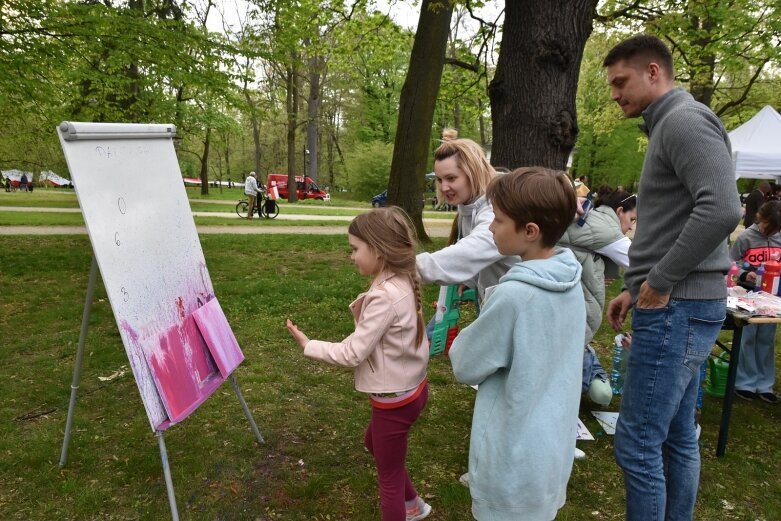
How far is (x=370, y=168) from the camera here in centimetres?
3155

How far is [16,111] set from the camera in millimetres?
8477

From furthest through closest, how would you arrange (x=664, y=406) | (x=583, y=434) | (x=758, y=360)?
(x=758, y=360) → (x=583, y=434) → (x=664, y=406)

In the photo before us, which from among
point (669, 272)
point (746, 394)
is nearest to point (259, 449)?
point (669, 272)

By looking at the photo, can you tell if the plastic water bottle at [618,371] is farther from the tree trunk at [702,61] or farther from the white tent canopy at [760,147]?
the white tent canopy at [760,147]

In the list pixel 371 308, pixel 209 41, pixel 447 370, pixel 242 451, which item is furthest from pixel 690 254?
pixel 209 41

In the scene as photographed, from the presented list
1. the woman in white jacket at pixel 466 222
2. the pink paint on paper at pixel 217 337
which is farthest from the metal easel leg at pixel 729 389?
the pink paint on paper at pixel 217 337

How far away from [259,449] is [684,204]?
2764 mm

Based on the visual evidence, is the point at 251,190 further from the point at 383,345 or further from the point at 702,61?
the point at 383,345

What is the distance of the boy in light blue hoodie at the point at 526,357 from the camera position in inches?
61.4

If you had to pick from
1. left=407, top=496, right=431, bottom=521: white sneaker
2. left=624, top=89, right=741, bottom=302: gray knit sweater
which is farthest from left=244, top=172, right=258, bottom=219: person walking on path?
left=624, top=89, right=741, bottom=302: gray knit sweater

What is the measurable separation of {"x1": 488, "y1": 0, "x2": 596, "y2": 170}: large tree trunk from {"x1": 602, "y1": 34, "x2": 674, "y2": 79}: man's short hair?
2.11 meters

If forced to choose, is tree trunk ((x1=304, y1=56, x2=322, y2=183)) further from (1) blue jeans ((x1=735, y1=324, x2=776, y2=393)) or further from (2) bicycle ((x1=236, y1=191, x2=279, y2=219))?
(1) blue jeans ((x1=735, y1=324, x2=776, y2=393))

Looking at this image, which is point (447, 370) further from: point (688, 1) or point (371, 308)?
point (688, 1)

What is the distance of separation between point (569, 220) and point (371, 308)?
0.81m
